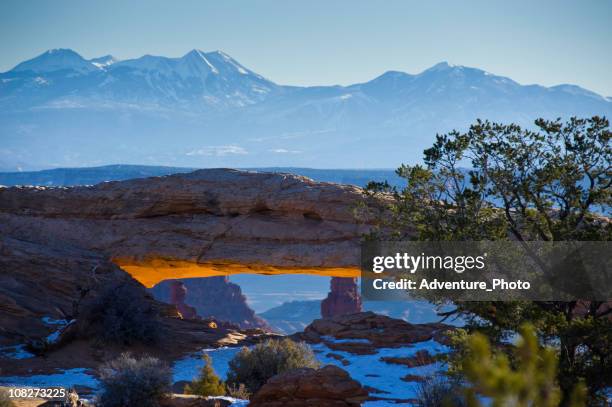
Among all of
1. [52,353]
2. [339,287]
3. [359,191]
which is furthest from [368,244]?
[339,287]

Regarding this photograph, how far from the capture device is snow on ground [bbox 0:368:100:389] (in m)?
18.0

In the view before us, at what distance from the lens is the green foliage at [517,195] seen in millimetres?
13789

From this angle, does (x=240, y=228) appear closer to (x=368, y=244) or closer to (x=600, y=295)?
(x=368, y=244)

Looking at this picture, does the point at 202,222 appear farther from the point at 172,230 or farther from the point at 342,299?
the point at 342,299

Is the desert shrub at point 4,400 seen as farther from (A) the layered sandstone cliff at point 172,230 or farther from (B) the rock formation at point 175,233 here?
(A) the layered sandstone cliff at point 172,230

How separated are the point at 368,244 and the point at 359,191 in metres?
2.96

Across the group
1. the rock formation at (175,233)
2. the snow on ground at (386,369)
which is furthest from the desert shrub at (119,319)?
the snow on ground at (386,369)

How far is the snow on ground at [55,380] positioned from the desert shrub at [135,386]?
111 inches

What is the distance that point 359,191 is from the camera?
2691 cm

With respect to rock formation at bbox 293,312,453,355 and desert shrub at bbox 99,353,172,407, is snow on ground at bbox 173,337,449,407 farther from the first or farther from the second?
desert shrub at bbox 99,353,172,407

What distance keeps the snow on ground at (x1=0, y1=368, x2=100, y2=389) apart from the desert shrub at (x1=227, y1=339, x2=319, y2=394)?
309 centimetres

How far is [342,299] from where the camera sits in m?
66.8

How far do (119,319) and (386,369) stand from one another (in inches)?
281

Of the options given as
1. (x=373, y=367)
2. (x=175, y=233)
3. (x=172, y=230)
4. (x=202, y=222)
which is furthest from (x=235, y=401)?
(x=172, y=230)
